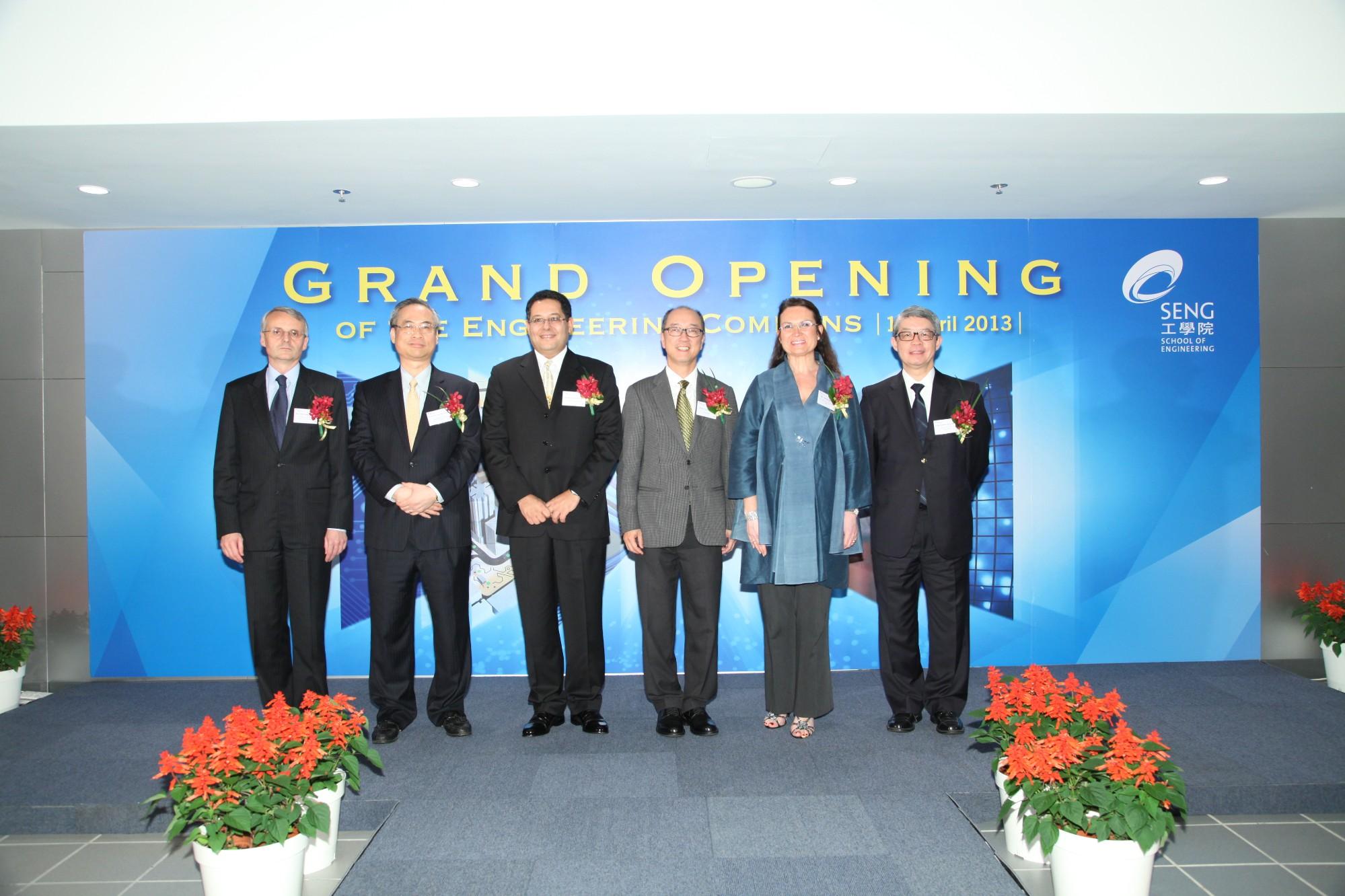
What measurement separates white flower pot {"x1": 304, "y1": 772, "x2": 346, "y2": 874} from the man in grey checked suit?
1.45 m

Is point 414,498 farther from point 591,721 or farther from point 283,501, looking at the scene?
point 591,721

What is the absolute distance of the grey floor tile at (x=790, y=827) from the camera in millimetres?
3053

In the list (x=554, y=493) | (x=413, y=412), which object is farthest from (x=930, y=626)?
(x=413, y=412)

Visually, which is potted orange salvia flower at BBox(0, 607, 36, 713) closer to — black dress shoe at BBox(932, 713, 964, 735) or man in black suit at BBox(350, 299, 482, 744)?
man in black suit at BBox(350, 299, 482, 744)

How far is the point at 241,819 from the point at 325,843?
0.57 metres

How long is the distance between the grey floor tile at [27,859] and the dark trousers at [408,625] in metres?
1.19

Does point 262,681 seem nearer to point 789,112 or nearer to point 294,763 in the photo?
point 294,763

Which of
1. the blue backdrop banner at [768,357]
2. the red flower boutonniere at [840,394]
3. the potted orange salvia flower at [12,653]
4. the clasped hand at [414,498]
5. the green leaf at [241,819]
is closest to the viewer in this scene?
the green leaf at [241,819]

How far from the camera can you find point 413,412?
163 inches

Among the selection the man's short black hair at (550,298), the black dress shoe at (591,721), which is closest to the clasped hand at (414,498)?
the man's short black hair at (550,298)

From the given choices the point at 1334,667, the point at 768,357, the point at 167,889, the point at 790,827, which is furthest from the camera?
the point at 768,357

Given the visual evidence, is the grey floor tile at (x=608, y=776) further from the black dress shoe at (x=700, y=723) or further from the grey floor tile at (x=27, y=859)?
the grey floor tile at (x=27, y=859)

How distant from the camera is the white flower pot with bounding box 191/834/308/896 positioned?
2.64m

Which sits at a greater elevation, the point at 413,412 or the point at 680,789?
the point at 413,412
